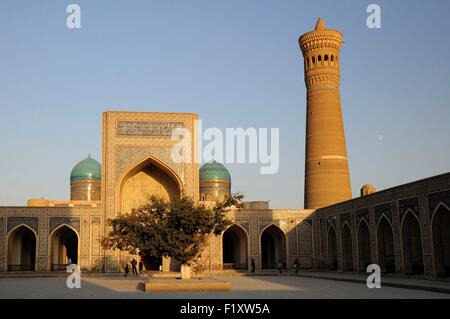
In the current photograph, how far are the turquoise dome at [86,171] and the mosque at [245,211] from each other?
6.05 m

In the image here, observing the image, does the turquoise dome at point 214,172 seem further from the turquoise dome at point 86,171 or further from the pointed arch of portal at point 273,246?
the turquoise dome at point 86,171

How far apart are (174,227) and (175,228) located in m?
0.04

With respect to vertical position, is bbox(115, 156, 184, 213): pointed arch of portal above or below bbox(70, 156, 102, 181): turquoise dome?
below

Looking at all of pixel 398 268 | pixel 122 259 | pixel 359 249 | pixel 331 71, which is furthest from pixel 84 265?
pixel 331 71

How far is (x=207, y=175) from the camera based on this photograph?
3441cm

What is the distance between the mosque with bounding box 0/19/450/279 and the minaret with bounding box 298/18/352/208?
0.15 feet

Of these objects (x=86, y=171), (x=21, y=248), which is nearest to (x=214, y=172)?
(x=86, y=171)

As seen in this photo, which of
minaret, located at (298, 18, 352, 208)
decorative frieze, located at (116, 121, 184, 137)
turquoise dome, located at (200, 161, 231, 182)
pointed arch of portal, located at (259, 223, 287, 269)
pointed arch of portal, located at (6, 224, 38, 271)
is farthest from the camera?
turquoise dome, located at (200, 161, 231, 182)

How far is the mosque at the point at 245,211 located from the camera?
22016 millimetres

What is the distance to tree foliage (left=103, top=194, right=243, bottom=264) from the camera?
15328mm

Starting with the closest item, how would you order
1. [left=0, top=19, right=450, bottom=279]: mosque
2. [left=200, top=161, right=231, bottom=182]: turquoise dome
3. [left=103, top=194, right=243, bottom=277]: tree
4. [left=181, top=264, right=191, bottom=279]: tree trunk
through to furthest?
[left=103, top=194, right=243, bottom=277]: tree < [left=181, top=264, right=191, bottom=279]: tree trunk < [left=0, top=19, right=450, bottom=279]: mosque < [left=200, top=161, right=231, bottom=182]: turquoise dome

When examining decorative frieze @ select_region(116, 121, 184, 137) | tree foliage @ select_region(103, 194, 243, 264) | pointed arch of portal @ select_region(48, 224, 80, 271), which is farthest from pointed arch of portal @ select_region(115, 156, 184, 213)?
tree foliage @ select_region(103, 194, 243, 264)

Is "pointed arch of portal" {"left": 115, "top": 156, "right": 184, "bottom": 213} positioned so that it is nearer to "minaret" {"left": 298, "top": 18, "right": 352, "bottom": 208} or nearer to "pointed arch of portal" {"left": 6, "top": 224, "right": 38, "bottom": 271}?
"pointed arch of portal" {"left": 6, "top": 224, "right": 38, "bottom": 271}

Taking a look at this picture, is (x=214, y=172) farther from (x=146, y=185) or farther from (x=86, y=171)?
(x=146, y=185)
